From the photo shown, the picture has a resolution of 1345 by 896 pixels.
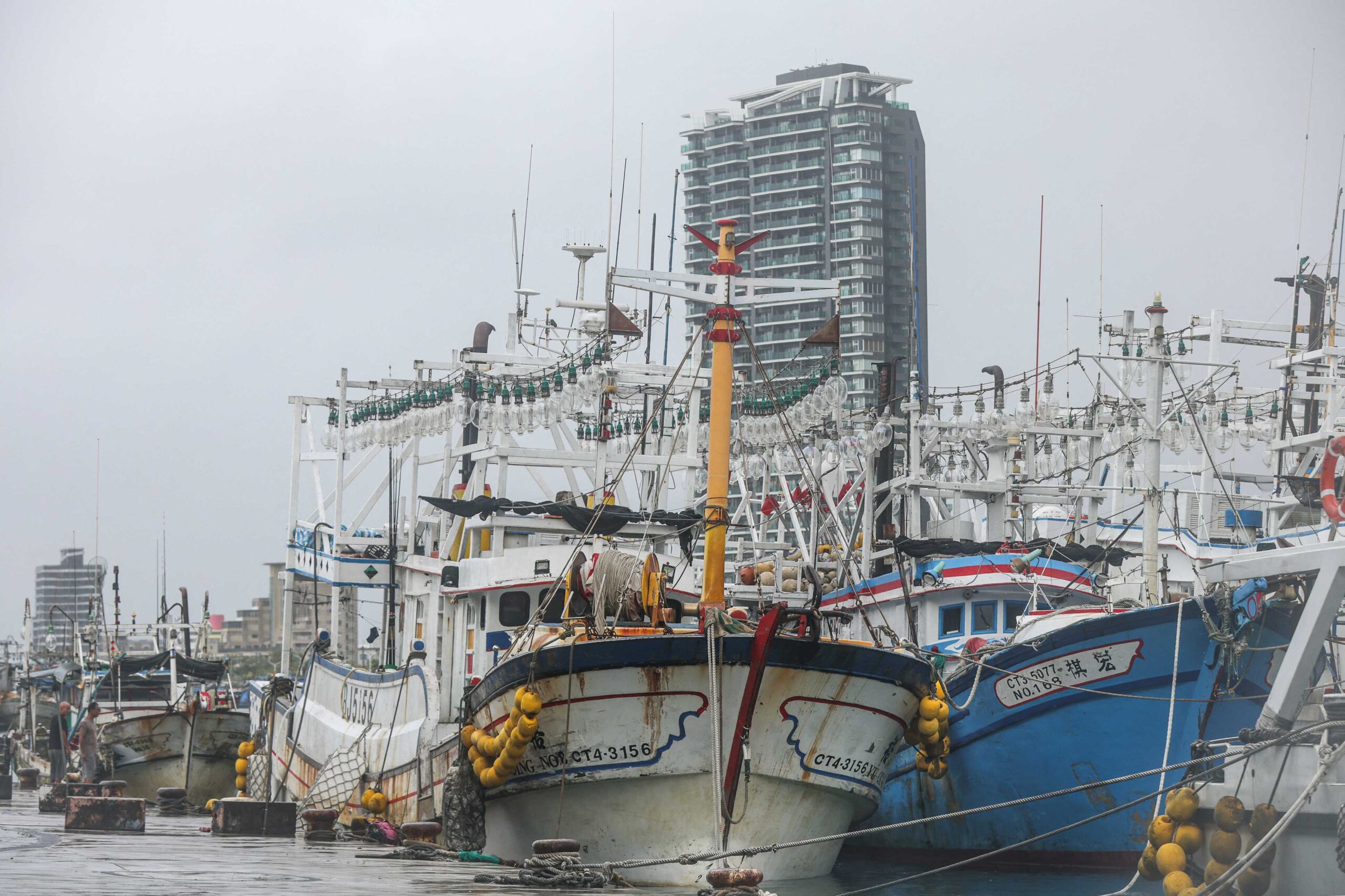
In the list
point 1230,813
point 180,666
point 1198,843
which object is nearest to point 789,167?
point 180,666

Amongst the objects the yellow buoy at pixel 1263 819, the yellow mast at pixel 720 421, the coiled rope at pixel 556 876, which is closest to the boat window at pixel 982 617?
the yellow mast at pixel 720 421

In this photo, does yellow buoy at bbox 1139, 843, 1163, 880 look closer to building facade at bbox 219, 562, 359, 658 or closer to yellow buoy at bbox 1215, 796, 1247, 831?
yellow buoy at bbox 1215, 796, 1247, 831

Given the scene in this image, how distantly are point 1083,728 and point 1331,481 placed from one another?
5.85 metres

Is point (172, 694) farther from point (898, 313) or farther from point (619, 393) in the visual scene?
point (898, 313)

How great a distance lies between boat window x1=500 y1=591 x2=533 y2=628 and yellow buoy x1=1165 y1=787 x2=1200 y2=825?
8435 millimetres

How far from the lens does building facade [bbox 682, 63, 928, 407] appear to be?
101m

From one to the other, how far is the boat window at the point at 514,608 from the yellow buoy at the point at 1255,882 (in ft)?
30.9

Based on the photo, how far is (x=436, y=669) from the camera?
66.4 ft

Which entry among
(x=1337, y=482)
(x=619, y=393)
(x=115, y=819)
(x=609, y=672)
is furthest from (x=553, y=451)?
(x=1337, y=482)

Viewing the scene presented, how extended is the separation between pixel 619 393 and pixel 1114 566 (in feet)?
28.7

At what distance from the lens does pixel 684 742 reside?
1472 cm

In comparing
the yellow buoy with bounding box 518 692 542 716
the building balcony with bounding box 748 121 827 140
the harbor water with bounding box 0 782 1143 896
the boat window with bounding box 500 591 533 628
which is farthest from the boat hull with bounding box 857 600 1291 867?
the building balcony with bounding box 748 121 827 140

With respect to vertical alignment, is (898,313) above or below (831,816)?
above

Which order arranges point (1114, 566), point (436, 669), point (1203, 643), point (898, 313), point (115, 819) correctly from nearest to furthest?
point (115, 819) < point (1203, 643) < point (436, 669) < point (1114, 566) < point (898, 313)
